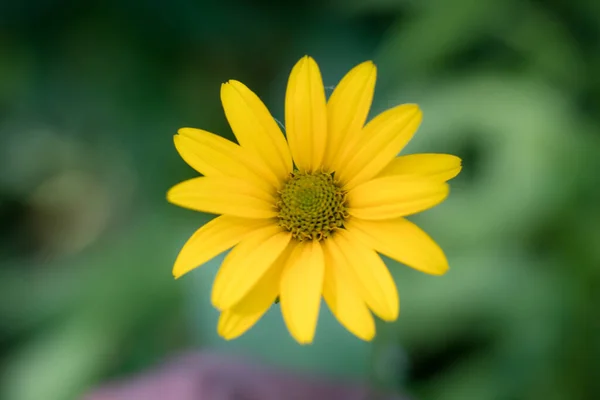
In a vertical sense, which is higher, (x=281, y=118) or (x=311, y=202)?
(x=281, y=118)

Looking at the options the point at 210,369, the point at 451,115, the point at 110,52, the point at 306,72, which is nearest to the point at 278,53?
the point at 110,52

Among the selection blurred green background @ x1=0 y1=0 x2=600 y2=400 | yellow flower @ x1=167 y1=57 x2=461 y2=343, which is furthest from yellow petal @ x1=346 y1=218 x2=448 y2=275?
blurred green background @ x1=0 y1=0 x2=600 y2=400

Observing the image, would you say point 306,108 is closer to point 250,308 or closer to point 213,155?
point 213,155

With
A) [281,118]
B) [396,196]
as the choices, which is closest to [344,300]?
[396,196]

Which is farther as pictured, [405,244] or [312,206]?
[312,206]

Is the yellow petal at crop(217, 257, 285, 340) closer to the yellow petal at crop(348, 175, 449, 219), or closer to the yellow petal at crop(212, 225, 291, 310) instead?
the yellow petal at crop(212, 225, 291, 310)

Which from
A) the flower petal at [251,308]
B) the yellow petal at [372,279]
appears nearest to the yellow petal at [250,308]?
the flower petal at [251,308]

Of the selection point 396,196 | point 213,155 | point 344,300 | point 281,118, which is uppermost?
point 281,118
